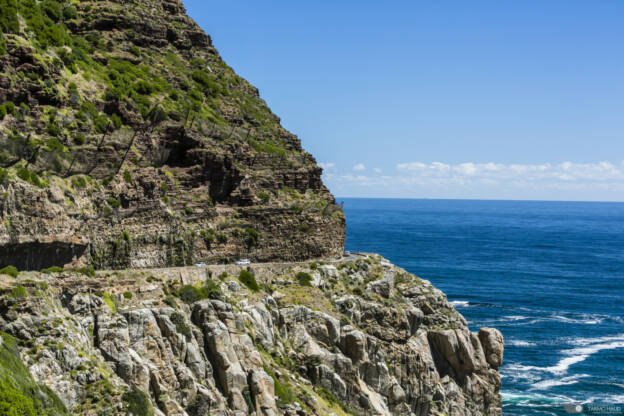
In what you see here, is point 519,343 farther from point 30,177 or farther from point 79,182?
point 30,177

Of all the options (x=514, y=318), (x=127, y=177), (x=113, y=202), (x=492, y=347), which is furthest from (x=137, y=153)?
(x=514, y=318)

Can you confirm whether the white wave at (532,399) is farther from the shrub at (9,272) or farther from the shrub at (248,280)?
the shrub at (9,272)

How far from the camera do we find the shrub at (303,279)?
68.4 meters

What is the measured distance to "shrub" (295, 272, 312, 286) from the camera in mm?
68375

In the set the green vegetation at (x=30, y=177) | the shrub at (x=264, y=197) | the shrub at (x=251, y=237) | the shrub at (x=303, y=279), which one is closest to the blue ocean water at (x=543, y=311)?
the shrub at (x=303, y=279)

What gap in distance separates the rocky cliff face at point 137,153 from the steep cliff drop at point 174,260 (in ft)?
0.61

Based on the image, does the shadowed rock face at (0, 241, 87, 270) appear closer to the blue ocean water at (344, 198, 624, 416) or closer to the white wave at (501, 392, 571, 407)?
the blue ocean water at (344, 198, 624, 416)

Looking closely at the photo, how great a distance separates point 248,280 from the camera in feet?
208

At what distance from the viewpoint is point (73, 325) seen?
42094 mm

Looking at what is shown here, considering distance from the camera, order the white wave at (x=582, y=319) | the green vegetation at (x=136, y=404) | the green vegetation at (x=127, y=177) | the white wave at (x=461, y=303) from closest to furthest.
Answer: the green vegetation at (x=136, y=404) → the green vegetation at (x=127, y=177) → the white wave at (x=582, y=319) → the white wave at (x=461, y=303)

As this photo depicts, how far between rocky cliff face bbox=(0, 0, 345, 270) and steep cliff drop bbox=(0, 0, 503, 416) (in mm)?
186

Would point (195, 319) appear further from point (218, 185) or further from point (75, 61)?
point (75, 61)

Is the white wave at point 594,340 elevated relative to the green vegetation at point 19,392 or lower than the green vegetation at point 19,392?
lower

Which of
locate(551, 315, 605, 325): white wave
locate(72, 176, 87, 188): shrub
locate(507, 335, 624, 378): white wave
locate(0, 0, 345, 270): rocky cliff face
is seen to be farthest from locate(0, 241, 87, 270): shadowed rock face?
locate(551, 315, 605, 325): white wave
